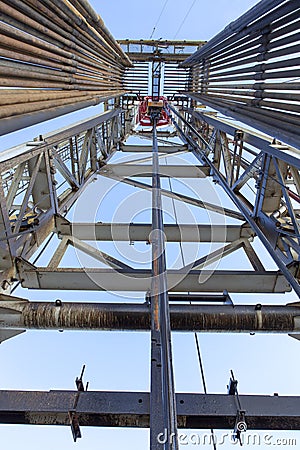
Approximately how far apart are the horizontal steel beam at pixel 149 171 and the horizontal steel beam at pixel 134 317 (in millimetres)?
4659

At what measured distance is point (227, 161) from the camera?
20.4ft

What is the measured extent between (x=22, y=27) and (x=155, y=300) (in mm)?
3347

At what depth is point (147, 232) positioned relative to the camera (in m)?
5.06

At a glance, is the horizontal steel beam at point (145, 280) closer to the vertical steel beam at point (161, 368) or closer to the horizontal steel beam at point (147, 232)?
the vertical steel beam at point (161, 368)

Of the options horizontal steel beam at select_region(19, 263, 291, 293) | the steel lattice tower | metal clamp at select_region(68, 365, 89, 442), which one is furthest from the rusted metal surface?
metal clamp at select_region(68, 365, 89, 442)

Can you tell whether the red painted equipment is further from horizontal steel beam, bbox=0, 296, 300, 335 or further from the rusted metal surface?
horizontal steel beam, bbox=0, 296, 300, 335

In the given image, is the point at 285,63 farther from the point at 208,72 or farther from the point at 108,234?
the point at 208,72

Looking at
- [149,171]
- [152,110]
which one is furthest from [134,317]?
[152,110]

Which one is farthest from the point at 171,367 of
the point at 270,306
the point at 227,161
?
the point at 227,161

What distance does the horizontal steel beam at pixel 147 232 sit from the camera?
5055mm

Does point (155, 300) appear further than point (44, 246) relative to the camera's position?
No

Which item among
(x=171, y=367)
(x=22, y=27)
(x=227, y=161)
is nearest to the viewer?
(x=171, y=367)

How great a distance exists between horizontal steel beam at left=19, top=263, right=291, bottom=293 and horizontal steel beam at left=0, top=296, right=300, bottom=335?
2.52ft

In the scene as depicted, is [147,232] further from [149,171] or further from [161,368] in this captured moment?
[161,368]
